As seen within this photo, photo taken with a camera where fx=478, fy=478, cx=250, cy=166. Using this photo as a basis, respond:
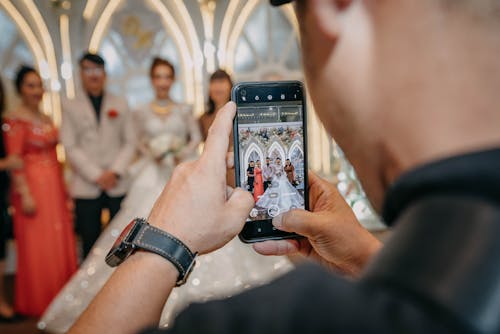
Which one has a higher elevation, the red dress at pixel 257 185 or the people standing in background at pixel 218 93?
the people standing in background at pixel 218 93

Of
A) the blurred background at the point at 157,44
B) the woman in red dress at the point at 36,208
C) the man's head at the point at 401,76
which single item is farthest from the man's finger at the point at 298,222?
the blurred background at the point at 157,44

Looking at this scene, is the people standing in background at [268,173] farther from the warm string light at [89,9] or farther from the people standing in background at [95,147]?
the warm string light at [89,9]

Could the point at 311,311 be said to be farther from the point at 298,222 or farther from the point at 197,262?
the point at 197,262

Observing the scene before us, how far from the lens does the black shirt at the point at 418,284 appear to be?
27cm

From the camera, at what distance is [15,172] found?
2291 mm

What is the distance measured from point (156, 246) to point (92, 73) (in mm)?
2118

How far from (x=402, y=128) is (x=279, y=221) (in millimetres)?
477

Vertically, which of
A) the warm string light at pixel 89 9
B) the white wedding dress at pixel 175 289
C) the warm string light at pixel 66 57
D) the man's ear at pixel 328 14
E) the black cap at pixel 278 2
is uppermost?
the warm string light at pixel 89 9

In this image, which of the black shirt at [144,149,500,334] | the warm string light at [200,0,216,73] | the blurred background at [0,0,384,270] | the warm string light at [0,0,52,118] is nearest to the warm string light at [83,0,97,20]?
the blurred background at [0,0,384,270]

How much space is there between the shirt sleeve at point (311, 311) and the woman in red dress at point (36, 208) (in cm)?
226

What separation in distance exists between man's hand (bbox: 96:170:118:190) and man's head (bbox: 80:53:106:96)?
446 millimetres

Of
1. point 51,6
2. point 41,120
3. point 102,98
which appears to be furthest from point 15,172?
point 51,6

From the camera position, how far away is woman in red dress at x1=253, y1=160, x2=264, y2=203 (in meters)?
0.83

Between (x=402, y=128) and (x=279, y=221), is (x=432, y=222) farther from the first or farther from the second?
(x=279, y=221)
